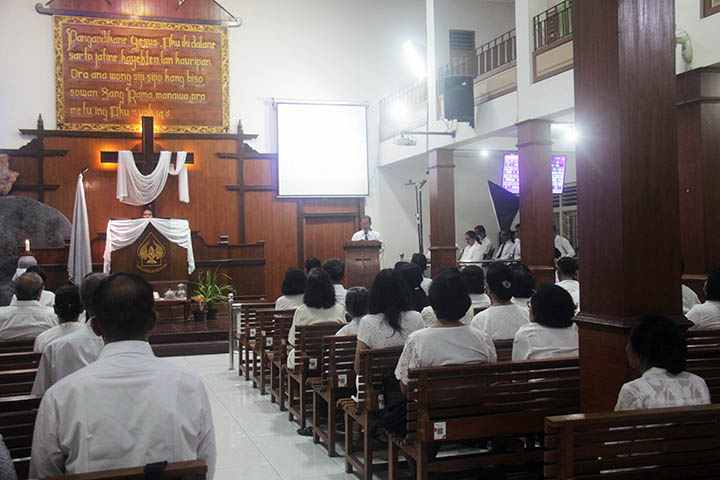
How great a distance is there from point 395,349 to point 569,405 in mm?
911

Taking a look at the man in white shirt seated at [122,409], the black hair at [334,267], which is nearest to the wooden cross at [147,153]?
the black hair at [334,267]

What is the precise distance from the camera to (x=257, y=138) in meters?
13.3

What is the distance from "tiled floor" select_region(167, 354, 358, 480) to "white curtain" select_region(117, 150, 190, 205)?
655 centimetres

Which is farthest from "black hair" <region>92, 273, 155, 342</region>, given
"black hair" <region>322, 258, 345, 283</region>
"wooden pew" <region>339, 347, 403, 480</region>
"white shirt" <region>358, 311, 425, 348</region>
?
"black hair" <region>322, 258, 345, 283</region>

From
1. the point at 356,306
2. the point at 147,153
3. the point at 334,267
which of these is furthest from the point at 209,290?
the point at 356,306

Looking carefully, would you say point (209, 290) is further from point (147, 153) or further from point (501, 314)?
point (501, 314)

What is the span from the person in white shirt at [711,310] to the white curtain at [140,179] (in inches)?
390

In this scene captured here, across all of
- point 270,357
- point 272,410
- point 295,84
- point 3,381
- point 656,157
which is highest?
point 295,84

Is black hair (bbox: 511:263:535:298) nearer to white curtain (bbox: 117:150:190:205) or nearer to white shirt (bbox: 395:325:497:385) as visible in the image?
white shirt (bbox: 395:325:497:385)

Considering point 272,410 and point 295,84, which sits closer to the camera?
point 272,410

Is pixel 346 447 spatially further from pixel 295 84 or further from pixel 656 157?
pixel 295 84

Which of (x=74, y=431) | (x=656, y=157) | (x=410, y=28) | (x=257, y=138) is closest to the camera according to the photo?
(x=74, y=431)

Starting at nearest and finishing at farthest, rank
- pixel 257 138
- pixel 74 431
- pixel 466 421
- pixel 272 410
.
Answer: pixel 74 431, pixel 466 421, pixel 272 410, pixel 257 138

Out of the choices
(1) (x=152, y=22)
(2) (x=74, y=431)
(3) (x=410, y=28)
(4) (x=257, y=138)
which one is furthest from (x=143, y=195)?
(2) (x=74, y=431)
